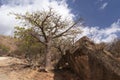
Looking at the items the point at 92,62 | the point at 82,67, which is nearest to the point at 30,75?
the point at 82,67

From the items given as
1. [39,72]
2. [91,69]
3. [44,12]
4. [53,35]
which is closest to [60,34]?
[53,35]

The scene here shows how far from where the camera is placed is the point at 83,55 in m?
22.4

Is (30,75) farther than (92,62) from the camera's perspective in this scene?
Yes

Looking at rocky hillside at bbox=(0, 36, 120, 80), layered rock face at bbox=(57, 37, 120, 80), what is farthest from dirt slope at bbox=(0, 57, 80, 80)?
layered rock face at bbox=(57, 37, 120, 80)

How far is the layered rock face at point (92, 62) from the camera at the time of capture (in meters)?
21.2

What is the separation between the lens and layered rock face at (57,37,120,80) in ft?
69.6

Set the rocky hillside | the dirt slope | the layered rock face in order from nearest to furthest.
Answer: the layered rock face < the rocky hillside < the dirt slope

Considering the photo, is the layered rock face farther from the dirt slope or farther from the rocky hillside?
the dirt slope

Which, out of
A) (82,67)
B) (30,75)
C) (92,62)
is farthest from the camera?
(30,75)

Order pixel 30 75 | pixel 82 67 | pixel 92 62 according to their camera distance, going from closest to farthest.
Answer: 1. pixel 92 62
2. pixel 82 67
3. pixel 30 75

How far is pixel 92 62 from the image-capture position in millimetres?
22062

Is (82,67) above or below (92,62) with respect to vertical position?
below

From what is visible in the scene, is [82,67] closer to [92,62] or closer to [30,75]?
[92,62]

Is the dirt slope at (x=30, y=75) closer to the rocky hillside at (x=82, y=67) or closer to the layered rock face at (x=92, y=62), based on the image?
the rocky hillside at (x=82, y=67)
